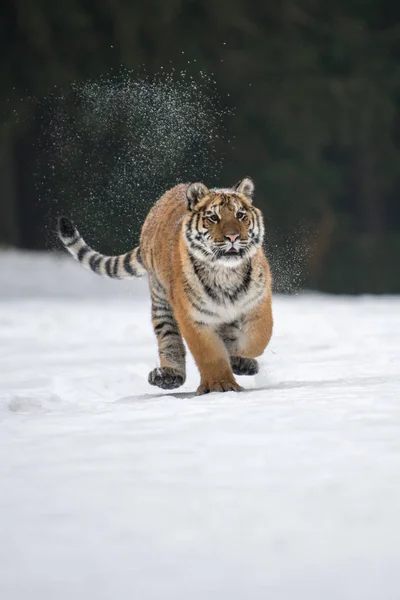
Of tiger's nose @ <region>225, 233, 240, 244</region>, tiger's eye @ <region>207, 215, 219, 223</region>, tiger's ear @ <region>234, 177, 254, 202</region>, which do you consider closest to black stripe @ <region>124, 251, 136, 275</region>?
tiger's ear @ <region>234, 177, 254, 202</region>

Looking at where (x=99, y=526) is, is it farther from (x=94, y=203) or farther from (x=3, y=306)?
(x=94, y=203)

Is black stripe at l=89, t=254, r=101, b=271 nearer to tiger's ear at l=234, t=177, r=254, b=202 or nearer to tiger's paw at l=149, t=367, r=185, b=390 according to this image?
→ tiger's paw at l=149, t=367, r=185, b=390

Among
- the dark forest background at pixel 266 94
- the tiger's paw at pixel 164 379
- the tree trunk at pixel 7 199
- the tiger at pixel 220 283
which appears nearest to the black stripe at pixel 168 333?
the tiger's paw at pixel 164 379

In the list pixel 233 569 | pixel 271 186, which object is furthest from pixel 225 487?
pixel 271 186

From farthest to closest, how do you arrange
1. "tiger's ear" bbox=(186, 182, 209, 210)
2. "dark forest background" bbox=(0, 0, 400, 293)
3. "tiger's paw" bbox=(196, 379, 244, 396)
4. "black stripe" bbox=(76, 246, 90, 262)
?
1. "dark forest background" bbox=(0, 0, 400, 293)
2. "black stripe" bbox=(76, 246, 90, 262)
3. "tiger's ear" bbox=(186, 182, 209, 210)
4. "tiger's paw" bbox=(196, 379, 244, 396)

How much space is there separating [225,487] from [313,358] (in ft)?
15.1

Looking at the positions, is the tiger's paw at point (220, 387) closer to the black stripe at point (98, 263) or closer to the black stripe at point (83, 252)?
the black stripe at point (98, 263)

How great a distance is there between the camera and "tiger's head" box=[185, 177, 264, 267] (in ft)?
20.8

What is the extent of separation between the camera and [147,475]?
13.6ft

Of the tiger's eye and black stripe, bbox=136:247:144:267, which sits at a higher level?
the tiger's eye

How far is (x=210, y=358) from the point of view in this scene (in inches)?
250

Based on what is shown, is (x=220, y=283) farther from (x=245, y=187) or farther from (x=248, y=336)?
(x=245, y=187)

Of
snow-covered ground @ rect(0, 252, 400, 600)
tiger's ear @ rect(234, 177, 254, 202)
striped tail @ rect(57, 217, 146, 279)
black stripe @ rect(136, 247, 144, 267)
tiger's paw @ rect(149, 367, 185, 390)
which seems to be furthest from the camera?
striped tail @ rect(57, 217, 146, 279)

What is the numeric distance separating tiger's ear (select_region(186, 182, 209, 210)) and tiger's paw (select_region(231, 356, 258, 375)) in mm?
850
